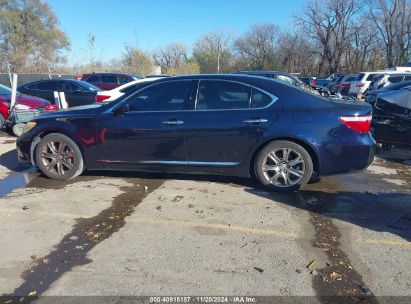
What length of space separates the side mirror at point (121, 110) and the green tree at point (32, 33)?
41.1 m

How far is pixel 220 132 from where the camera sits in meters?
5.50

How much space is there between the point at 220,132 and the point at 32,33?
53.3 m

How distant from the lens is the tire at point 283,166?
541 cm

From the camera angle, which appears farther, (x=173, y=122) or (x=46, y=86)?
(x=46, y=86)

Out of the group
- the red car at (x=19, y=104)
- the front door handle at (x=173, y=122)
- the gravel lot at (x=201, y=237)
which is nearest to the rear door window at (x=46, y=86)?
the red car at (x=19, y=104)

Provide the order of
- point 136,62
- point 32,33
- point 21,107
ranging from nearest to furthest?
point 21,107
point 136,62
point 32,33

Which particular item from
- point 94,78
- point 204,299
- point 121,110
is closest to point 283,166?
point 121,110

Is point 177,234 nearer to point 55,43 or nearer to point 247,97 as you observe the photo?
point 247,97

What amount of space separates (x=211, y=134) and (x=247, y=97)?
0.69 metres

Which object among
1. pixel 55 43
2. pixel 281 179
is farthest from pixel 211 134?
pixel 55 43

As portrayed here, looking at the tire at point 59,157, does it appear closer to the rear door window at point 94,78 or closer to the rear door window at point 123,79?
the rear door window at point 123,79

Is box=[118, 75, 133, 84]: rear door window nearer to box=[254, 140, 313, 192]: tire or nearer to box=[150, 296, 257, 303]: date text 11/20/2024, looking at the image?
box=[254, 140, 313, 192]: tire

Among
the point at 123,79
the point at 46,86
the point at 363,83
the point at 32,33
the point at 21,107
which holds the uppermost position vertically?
the point at 32,33

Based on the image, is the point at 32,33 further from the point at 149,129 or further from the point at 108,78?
the point at 149,129
